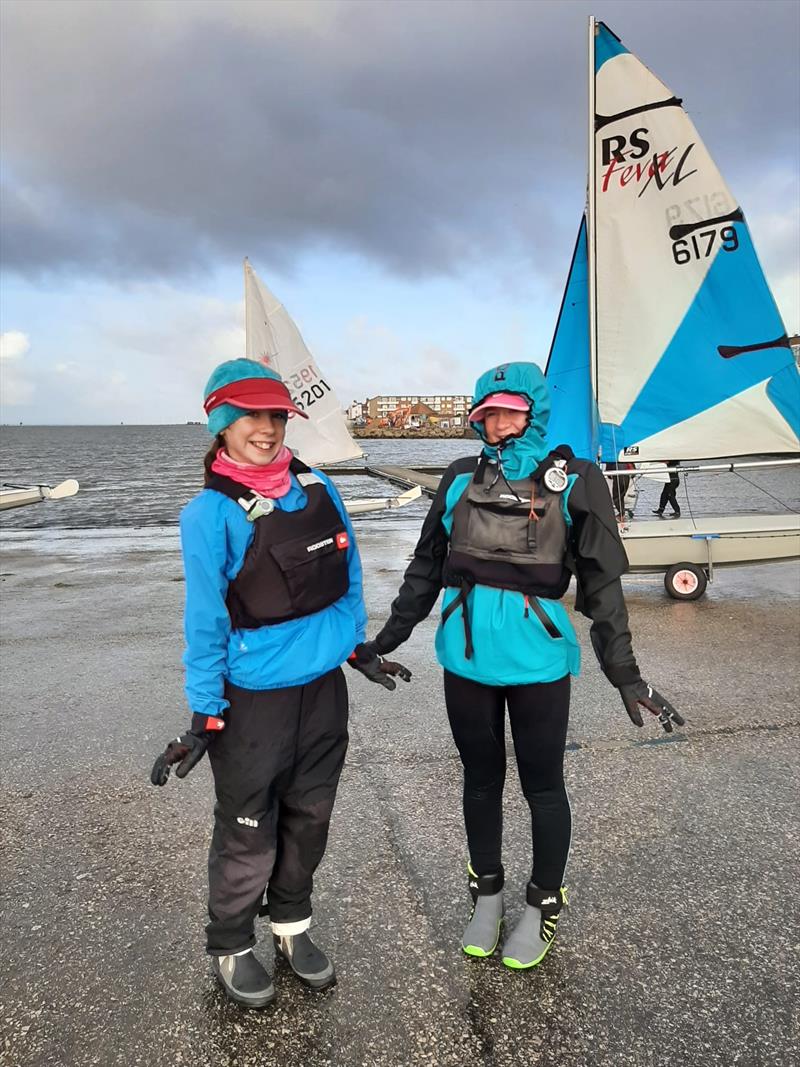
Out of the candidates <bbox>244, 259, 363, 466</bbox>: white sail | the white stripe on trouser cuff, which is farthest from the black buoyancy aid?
<bbox>244, 259, 363, 466</bbox>: white sail

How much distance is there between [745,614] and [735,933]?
200 inches

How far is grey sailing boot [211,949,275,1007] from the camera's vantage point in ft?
7.37

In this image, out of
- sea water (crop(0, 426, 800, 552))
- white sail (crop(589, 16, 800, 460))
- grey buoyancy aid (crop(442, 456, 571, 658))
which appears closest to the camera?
grey buoyancy aid (crop(442, 456, 571, 658))

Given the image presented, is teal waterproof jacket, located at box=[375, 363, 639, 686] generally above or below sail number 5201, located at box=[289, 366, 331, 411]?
below

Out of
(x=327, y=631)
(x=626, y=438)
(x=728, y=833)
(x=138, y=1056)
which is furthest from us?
(x=626, y=438)

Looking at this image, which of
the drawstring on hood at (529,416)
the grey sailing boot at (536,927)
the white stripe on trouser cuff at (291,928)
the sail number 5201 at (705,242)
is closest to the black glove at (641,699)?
the grey sailing boot at (536,927)

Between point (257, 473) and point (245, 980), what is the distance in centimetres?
159

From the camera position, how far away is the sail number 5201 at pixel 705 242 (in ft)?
24.1

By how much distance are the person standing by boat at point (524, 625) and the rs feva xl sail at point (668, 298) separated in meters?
5.54

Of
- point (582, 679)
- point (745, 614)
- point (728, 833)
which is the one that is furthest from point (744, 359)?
point (728, 833)

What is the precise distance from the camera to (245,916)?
230 centimetres

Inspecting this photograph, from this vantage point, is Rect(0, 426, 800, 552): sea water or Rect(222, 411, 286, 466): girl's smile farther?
Rect(0, 426, 800, 552): sea water

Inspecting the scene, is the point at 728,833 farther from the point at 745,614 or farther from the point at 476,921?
the point at 745,614

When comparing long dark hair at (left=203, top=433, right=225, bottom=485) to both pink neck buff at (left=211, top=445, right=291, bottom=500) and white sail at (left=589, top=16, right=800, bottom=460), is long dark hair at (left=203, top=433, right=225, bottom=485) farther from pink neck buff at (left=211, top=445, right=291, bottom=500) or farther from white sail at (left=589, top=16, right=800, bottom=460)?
white sail at (left=589, top=16, right=800, bottom=460)
